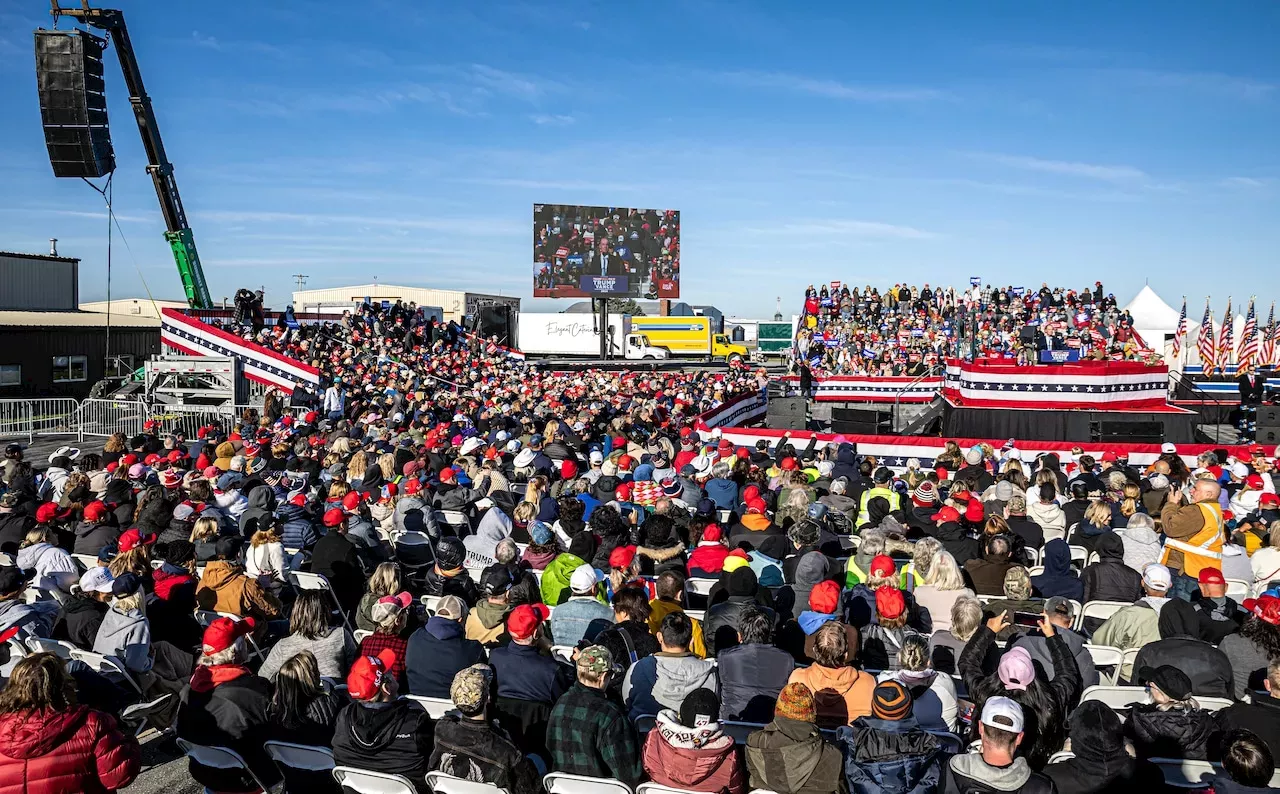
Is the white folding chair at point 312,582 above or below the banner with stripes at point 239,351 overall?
below

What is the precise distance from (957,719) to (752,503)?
3922 millimetres

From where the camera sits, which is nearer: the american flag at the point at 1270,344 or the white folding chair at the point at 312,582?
the white folding chair at the point at 312,582

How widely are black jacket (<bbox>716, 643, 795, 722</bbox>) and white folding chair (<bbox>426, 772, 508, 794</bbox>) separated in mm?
1660

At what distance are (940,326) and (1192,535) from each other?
28.7m

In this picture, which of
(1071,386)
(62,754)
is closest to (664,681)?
(62,754)

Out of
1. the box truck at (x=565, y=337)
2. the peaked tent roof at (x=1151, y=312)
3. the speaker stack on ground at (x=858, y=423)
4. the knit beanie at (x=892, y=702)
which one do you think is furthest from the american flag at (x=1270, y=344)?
the knit beanie at (x=892, y=702)

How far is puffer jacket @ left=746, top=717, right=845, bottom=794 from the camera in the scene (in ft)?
14.4

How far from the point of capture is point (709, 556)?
8047mm

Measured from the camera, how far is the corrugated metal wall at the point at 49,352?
32.9 metres

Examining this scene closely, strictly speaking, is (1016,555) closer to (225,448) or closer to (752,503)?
(752,503)

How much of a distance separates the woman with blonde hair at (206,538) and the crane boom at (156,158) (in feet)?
87.3

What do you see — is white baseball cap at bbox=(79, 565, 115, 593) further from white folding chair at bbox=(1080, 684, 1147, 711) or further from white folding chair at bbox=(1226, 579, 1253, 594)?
white folding chair at bbox=(1226, 579, 1253, 594)

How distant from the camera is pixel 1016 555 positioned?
8.17m

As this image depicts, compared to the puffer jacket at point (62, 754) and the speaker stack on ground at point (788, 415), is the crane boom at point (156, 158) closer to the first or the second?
the speaker stack on ground at point (788, 415)
